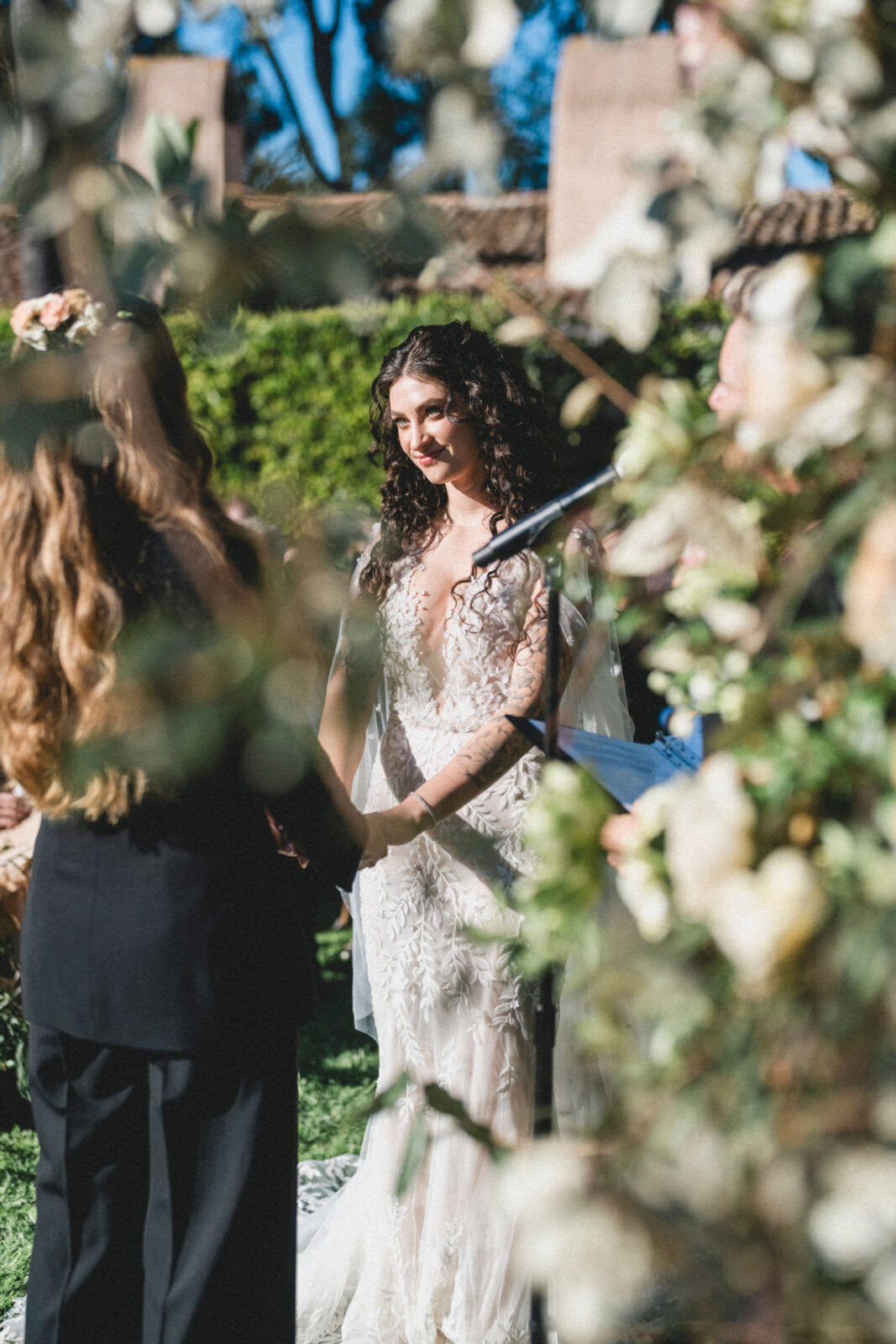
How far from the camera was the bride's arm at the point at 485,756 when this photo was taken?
6.98 ft

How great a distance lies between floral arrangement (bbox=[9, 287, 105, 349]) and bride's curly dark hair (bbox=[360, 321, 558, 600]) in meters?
1.02

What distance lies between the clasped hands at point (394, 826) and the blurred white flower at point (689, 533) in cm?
122

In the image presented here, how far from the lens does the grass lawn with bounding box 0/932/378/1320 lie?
9.55ft

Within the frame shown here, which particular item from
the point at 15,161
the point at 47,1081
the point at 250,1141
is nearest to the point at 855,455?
the point at 15,161

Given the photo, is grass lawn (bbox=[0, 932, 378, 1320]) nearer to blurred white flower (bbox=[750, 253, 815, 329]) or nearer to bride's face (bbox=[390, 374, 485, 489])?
bride's face (bbox=[390, 374, 485, 489])

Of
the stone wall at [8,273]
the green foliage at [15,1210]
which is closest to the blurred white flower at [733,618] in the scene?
the green foliage at [15,1210]

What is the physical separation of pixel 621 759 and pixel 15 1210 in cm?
250

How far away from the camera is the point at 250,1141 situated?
1832 mm

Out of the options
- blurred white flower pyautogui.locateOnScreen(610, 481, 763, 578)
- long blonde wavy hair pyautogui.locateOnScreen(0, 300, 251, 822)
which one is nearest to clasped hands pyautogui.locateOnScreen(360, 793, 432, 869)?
long blonde wavy hair pyautogui.locateOnScreen(0, 300, 251, 822)

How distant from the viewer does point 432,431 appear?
2439 mm

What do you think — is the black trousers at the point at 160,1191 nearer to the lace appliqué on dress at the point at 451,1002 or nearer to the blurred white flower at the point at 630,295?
the lace appliqué on dress at the point at 451,1002

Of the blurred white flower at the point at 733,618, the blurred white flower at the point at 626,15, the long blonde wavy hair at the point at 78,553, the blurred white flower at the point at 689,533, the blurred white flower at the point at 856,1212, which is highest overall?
the blurred white flower at the point at 626,15

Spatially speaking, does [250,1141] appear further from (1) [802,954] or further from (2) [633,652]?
(2) [633,652]

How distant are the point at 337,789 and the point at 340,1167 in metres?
2.00
